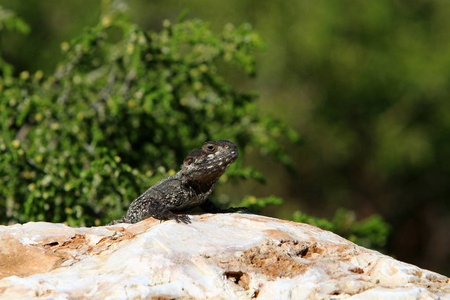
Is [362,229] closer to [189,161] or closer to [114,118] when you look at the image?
[189,161]

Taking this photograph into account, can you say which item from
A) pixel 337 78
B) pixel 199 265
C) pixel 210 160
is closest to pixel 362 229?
pixel 210 160

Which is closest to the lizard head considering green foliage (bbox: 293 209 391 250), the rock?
the rock

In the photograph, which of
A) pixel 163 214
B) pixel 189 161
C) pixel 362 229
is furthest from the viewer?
pixel 362 229

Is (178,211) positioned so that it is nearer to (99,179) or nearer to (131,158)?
(99,179)

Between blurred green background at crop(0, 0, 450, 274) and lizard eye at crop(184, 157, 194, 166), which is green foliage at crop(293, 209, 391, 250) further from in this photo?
blurred green background at crop(0, 0, 450, 274)

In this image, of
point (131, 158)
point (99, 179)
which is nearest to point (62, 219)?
point (99, 179)

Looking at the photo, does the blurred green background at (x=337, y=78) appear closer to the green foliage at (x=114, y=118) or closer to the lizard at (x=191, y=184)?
the green foliage at (x=114, y=118)

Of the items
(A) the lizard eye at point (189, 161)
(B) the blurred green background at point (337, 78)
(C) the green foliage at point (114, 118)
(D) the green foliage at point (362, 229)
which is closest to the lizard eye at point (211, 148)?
(A) the lizard eye at point (189, 161)
